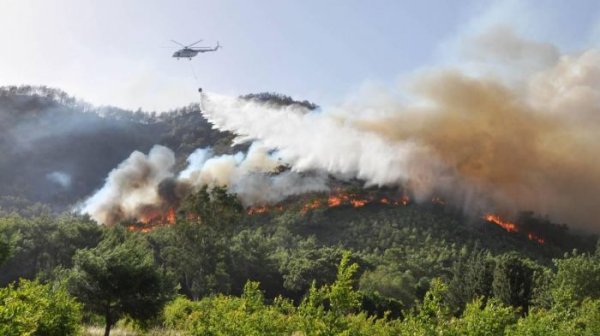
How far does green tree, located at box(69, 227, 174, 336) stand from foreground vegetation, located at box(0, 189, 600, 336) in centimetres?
11

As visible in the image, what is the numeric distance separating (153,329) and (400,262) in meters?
93.3

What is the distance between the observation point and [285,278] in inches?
4119

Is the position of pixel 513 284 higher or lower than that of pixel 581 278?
lower

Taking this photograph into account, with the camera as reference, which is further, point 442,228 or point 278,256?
point 442,228

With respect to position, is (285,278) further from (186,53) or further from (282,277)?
(186,53)

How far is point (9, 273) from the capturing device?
93.0m

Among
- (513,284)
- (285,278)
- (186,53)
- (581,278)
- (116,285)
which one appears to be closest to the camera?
(116,285)

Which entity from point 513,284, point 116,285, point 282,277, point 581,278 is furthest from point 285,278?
point 116,285

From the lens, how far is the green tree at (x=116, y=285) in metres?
44.7

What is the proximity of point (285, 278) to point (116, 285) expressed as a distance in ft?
204

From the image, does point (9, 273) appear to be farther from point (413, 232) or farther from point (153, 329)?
point (413, 232)

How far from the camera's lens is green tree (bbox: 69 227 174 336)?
1759 inches

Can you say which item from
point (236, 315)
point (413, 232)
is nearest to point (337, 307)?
point (236, 315)

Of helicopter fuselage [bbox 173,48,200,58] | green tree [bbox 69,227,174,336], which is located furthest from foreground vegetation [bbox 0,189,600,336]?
helicopter fuselage [bbox 173,48,200,58]
